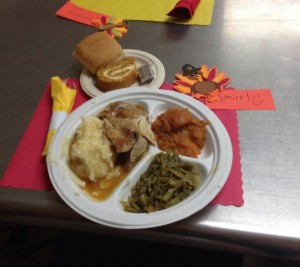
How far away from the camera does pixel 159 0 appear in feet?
4.34

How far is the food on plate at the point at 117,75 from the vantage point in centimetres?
96

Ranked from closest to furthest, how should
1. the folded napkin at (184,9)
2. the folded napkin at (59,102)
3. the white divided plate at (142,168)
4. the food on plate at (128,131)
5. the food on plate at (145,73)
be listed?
the white divided plate at (142,168) → the food on plate at (128,131) → the folded napkin at (59,102) → the food on plate at (145,73) → the folded napkin at (184,9)

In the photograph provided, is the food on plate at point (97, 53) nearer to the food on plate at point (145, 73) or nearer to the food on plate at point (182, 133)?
the food on plate at point (145, 73)

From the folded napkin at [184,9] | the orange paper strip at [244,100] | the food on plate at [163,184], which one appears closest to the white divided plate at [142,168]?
the food on plate at [163,184]

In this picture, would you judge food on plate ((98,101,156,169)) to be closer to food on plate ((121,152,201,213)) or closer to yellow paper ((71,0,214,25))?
food on plate ((121,152,201,213))

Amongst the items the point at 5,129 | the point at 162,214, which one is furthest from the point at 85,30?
the point at 162,214

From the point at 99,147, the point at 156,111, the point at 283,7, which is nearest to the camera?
the point at 99,147

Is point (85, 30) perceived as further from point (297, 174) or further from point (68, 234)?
point (297, 174)

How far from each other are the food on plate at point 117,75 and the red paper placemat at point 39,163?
99mm

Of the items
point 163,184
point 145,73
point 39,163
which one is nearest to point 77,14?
point 145,73

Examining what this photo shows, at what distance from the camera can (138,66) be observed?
3.48ft

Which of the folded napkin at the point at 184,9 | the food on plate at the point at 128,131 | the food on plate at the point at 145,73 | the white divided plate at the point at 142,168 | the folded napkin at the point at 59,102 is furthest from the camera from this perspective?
the folded napkin at the point at 184,9

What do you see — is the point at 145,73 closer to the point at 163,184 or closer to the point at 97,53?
the point at 97,53

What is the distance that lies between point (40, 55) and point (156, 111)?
52 centimetres
